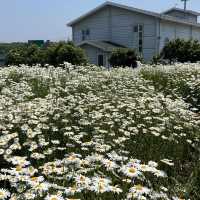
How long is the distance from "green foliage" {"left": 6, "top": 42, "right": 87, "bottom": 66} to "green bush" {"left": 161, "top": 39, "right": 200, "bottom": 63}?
6200 millimetres

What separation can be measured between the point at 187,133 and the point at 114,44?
92.1 ft

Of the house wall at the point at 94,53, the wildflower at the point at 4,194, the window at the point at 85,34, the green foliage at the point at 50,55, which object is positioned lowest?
the house wall at the point at 94,53

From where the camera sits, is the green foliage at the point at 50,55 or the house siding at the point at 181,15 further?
the house siding at the point at 181,15

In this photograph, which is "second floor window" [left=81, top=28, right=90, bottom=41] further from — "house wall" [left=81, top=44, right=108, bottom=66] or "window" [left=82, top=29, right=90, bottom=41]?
"house wall" [left=81, top=44, right=108, bottom=66]

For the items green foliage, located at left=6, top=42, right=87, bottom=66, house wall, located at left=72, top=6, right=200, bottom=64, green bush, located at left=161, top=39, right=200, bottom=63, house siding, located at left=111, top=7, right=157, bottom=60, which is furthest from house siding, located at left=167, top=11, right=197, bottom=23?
green foliage, located at left=6, top=42, right=87, bottom=66

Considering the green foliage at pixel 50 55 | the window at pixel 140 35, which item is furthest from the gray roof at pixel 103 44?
the green foliage at pixel 50 55

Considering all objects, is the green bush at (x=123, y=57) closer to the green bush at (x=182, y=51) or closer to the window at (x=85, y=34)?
the green bush at (x=182, y=51)

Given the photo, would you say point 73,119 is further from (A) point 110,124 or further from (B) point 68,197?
(B) point 68,197

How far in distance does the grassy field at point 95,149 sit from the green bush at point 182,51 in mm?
17779

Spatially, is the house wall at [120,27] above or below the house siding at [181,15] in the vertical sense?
below

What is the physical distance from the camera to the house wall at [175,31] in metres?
32.7

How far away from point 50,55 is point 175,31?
15.1 metres

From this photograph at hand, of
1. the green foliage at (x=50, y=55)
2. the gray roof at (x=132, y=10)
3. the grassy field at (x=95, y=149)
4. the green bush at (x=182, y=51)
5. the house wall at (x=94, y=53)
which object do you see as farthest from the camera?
the house wall at (x=94, y=53)

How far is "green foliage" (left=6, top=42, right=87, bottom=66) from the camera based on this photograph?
21.5m
